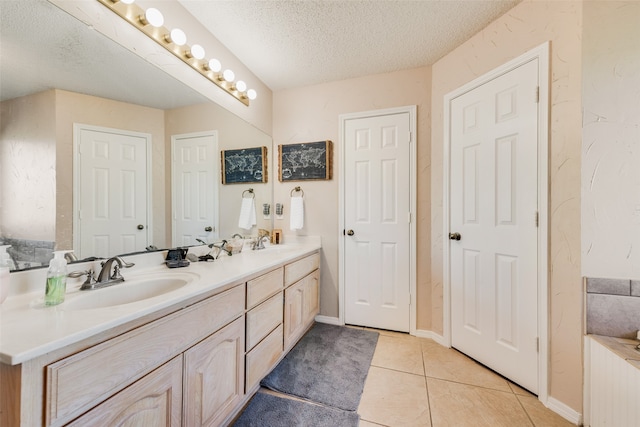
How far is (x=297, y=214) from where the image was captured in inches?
94.1

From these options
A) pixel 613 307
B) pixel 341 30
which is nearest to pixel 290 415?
pixel 613 307

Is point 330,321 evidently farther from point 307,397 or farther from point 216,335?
point 216,335

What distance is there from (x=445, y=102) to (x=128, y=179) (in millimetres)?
2242

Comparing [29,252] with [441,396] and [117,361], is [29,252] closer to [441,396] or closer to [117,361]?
[117,361]

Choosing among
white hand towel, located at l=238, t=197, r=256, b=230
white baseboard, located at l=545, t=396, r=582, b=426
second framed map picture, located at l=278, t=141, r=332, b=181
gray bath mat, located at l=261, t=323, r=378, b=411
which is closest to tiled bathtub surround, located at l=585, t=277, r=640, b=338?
white baseboard, located at l=545, t=396, r=582, b=426

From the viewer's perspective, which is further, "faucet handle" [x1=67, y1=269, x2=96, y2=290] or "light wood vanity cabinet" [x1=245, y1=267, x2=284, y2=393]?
"light wood vanity cabinet" [x1=245, y1=267, x2=284, y2=393]

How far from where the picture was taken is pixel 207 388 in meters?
1.06

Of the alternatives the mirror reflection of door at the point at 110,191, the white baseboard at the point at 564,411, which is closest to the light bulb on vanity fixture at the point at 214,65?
the mirror reflection of door at the point at 110,191

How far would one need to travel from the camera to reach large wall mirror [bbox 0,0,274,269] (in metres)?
0.90

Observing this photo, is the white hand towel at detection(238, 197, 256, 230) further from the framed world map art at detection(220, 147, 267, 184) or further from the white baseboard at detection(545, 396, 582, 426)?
the white baseboard at detection(545, 396, 582, 426)

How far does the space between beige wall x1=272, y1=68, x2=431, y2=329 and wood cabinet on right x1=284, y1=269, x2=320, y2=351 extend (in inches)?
7.6

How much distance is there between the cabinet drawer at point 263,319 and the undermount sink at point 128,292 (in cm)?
39

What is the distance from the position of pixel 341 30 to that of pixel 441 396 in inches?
96.6

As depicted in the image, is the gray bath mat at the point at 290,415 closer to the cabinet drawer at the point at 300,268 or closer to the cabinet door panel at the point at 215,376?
the cabinet door panel at the point at 215,376
